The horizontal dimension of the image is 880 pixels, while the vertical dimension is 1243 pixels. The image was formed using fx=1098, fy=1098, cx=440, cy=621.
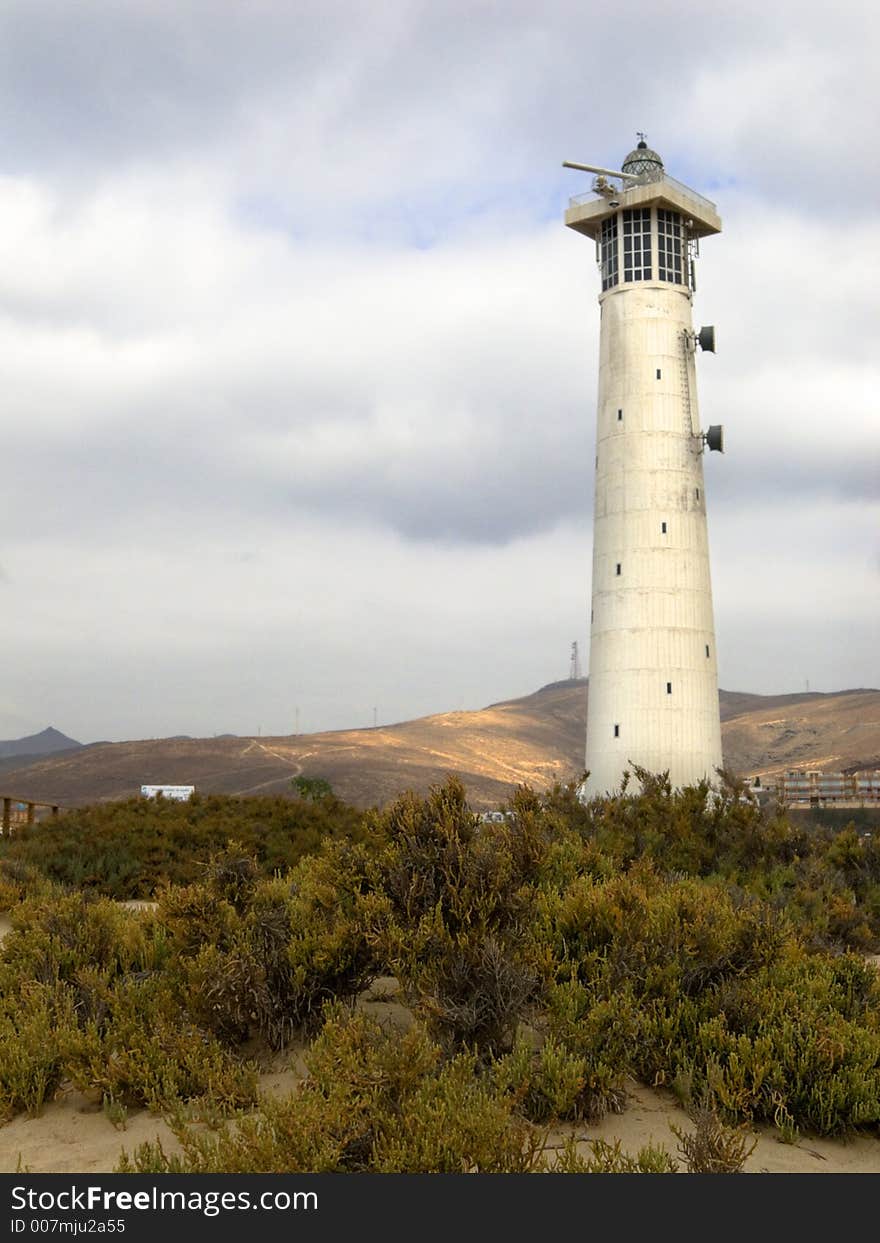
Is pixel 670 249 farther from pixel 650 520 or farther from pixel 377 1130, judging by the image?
pixel 377 1130

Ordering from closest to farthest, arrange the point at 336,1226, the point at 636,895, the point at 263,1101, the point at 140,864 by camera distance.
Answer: the point at 336,1226 → the point at 263,1101 → the point at 636,895 → the point at 140,864

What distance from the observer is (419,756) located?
413 ft

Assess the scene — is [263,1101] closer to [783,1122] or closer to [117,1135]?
[117,1135]

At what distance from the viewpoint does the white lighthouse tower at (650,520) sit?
3284 centimetres

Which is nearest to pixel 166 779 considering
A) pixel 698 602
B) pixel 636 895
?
pixel 698 602

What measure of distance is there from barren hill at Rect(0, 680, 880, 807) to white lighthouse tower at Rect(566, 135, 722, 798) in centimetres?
6166

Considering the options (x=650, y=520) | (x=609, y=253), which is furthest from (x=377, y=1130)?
(x=609, y=253)

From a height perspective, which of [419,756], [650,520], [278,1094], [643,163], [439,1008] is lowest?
[278,1094]

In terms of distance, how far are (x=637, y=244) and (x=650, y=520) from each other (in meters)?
9.24

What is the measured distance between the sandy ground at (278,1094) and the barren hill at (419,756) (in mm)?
86975

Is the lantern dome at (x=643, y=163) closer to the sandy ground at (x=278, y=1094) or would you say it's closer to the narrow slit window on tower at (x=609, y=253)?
the narrow slit window on tower at (x=609, y=253)

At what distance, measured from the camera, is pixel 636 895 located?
29.0ft

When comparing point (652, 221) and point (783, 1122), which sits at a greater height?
point (652, 221)

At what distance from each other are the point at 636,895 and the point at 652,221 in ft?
101
